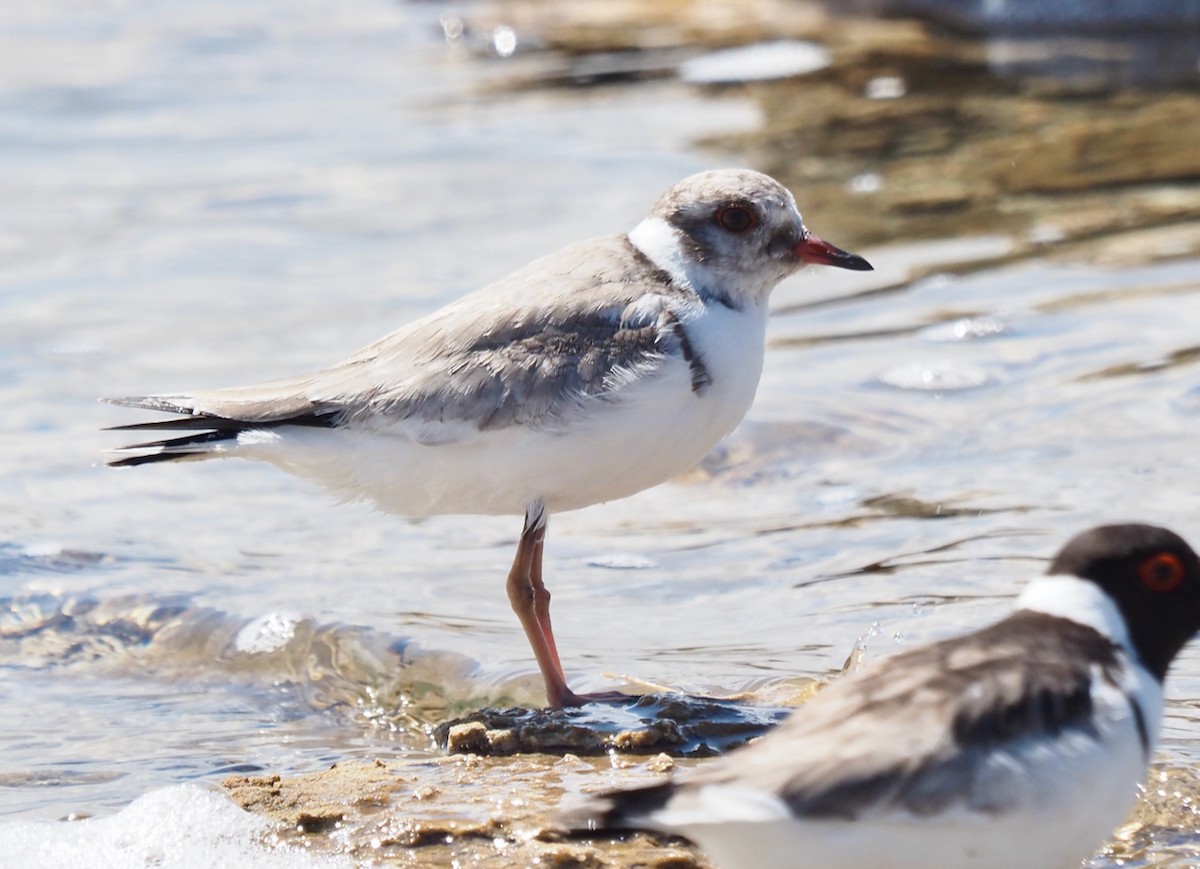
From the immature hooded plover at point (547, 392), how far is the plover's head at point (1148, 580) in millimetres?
1698

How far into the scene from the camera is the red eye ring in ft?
14.9

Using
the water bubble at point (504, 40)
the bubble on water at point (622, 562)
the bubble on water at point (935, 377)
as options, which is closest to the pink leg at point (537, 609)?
the bubble on water at point (622, 562)

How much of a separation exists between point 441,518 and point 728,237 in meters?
2.97

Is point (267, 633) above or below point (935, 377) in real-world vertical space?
below

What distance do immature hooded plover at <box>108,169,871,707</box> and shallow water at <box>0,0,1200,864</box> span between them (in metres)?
0.94

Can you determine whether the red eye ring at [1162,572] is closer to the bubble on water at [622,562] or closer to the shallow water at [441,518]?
the shallow water at [441,518]

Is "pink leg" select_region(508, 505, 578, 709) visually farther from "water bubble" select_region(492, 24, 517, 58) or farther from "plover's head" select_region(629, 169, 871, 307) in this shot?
"water bubble" select_region(492, 24, 517, 58)

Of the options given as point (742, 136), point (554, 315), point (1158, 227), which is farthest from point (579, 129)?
point (554, 315)

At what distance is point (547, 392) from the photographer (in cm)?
588

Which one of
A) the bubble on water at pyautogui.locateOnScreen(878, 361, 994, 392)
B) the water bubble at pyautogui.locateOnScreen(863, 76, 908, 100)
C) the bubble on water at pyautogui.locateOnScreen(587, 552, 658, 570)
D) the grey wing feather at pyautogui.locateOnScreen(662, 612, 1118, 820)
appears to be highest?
the water bubble at pyautogui.locateOnScreen(863, 76, 908, 100)

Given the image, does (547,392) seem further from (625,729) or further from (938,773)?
(938,773)

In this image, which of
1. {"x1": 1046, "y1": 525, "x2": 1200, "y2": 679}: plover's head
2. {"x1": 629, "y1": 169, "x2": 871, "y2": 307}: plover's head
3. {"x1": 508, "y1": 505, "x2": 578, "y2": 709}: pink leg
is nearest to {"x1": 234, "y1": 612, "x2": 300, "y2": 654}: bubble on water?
{"x1": 508, "y1": 505, "x2": 578, "y2": 709}: pink leg

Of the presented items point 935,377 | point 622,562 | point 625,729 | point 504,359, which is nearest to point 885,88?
point 935,377

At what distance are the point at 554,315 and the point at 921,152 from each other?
28.3ft
